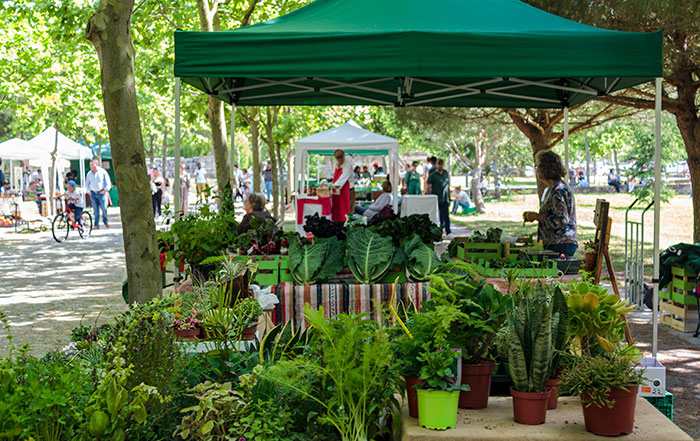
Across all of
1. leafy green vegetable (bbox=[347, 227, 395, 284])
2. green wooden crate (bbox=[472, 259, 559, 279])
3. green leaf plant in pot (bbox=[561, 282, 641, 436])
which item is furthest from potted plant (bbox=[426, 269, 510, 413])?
leafy green vegetable (bbox=[347, 227, 395, 284])

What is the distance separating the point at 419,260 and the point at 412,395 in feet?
6.59

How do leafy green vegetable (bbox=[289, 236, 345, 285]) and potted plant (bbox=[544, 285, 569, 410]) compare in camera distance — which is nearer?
potted plant (bbox=[544, 285, 569, 410])

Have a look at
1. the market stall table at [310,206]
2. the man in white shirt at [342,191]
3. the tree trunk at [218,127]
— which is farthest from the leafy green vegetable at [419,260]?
the man in white shirt at [342,191]

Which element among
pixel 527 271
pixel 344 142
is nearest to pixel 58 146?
pixel 344 142

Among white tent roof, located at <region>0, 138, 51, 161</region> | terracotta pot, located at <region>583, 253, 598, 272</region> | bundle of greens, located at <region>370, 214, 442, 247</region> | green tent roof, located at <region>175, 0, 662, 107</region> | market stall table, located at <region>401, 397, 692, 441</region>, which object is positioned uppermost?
white tent roof, located at <region>0, 138, 51, 161</region>

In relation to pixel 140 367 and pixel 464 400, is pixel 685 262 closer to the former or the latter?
pixel 464 400

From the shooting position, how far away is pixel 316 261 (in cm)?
477

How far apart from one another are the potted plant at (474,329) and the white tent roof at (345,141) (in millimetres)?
13394

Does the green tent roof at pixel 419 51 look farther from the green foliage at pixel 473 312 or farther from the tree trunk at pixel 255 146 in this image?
the tree trunk at pixel 255 146

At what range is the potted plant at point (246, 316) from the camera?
10.9 ft

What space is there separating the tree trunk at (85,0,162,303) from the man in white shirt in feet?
30.8

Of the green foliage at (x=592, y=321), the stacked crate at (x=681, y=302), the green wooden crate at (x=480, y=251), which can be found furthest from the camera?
the stacked crate at (x=681, y=302)

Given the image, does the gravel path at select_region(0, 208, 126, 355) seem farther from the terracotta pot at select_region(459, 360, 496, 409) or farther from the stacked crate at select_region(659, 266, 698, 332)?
the stacked crate at select_region(659, 266, 698, 332)

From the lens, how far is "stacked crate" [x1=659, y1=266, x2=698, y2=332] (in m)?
7.84
